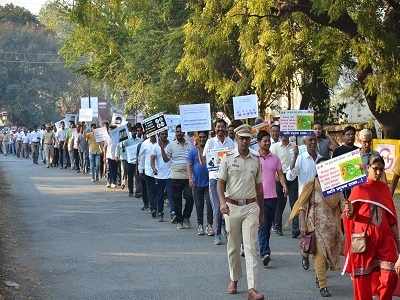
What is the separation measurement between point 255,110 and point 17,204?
6006mm

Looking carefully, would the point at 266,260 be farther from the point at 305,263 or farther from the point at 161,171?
the point at 161,171

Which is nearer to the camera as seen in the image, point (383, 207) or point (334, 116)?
point (383, 207)

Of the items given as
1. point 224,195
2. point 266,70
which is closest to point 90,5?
point 266,70

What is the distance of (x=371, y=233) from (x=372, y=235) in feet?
0.06

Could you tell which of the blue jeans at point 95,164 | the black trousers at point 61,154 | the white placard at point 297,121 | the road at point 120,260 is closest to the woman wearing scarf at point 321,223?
the road at point 120,260

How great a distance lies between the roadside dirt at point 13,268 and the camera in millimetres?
9234

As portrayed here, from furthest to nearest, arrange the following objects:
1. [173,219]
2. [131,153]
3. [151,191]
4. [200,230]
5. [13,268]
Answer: [131,153] < [151,191] < [173,219] < [200,230] < [13,268]

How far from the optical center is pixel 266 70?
19359 millimetres

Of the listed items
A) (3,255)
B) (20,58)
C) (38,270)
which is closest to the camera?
(38,270)

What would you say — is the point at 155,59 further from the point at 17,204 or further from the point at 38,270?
the point at 38,270

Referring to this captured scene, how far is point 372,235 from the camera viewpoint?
25.4ft

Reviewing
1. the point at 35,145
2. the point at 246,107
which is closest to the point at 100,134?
the point at 246,107

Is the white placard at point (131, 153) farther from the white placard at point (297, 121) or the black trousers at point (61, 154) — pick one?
the black trousers at point (61, 154)

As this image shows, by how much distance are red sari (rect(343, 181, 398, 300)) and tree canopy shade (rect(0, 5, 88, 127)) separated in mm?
66658
